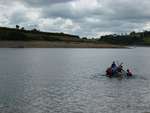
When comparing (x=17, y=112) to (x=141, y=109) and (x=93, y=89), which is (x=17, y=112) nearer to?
(x=141, y=109)

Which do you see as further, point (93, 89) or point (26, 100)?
point (93, 89)

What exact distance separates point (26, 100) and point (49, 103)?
2.61m

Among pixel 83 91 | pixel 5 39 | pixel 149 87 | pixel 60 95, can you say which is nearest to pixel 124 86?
A: pixel 149 87

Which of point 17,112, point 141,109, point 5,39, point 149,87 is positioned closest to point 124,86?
point 149,87

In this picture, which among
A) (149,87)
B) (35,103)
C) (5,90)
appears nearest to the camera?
(35,103)

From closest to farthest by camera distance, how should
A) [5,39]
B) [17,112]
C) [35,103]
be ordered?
[17,112], [35,103], [5,39]

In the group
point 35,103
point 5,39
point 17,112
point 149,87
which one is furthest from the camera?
point 5,39

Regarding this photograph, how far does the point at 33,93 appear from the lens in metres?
38.8

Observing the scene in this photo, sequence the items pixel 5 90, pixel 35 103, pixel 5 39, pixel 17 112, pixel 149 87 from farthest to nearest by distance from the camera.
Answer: pixel 5 39 < pixel 149 87 < pixel 5 90 < pixel 35 103 < pixel 17 112

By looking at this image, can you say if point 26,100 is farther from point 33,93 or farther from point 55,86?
point 55,86

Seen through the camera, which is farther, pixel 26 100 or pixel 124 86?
pixel 124 86

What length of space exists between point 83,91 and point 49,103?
8.15 meters

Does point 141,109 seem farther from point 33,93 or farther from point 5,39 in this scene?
point 5,39

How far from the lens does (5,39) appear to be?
639 ft
